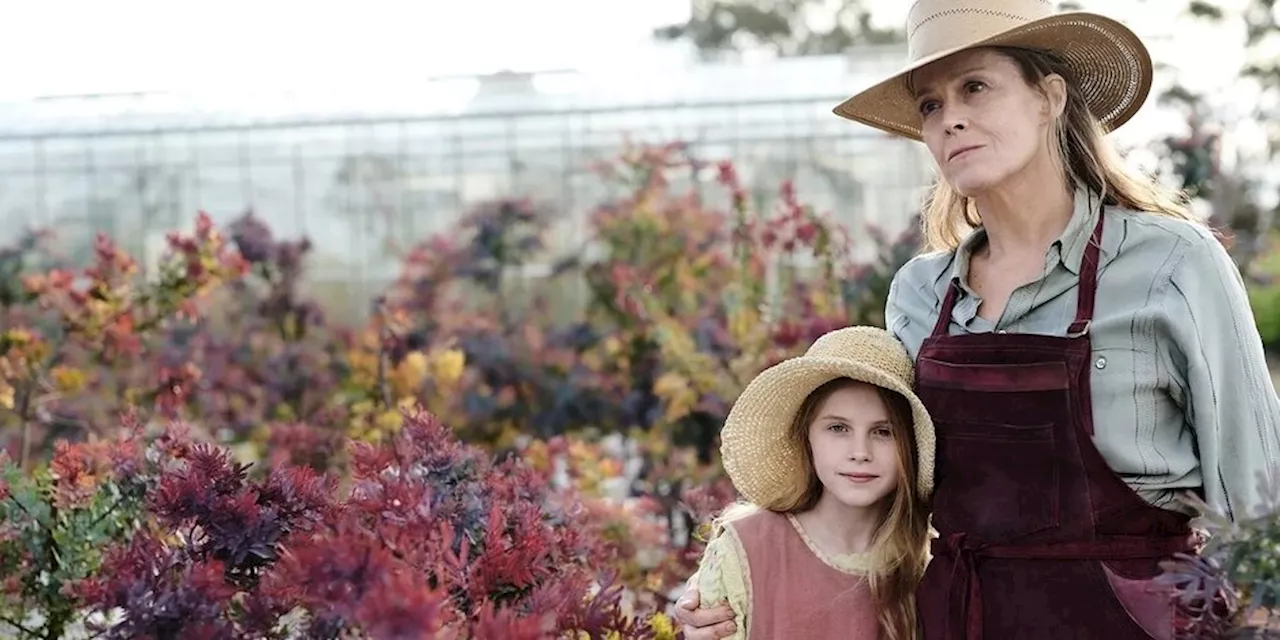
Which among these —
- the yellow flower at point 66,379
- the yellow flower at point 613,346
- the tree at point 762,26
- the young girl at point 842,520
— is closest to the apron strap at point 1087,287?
the young girl at point 842,520

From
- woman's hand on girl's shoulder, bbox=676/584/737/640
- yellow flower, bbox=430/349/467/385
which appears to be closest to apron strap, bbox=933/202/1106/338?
woman's hand on girl's shoulder, bbox=676/584/737/640

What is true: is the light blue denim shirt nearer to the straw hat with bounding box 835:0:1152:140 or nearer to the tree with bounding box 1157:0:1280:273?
the straw hat with bounding box 835:0:1152:140

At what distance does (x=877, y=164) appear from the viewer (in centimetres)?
755

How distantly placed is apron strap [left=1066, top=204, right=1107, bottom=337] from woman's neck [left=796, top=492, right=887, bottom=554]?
0.41 meters

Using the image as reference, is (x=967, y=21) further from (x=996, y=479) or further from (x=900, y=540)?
(x=900, y=540)

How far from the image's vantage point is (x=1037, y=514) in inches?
72.5

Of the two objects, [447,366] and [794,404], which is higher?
[794,404]

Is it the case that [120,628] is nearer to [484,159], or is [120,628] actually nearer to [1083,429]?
[1083,429]

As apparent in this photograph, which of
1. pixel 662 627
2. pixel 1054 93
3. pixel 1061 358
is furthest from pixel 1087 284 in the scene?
pixel 662 627

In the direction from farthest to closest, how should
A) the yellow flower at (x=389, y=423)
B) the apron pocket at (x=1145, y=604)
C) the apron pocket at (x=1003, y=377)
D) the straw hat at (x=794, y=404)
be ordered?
the yellow flower at (x=389, y=423) < the straw hat at (x=794, y=404) < the apron pocket at (x=1003, y=377) < the apron pocket at (x=1145, y=604)

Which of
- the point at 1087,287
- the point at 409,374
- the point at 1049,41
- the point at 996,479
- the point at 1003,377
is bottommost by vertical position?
the point at 409,374

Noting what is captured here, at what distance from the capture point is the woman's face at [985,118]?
1.98 metres

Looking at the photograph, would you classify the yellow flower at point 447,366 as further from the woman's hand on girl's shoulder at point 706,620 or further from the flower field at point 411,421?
the woman's hand on girl's shoulder at point 706,620

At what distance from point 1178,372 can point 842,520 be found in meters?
0.52
